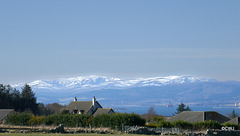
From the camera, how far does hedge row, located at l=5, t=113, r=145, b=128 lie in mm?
71625

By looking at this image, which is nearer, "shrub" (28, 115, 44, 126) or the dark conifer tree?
"shrub" (28, 115, 44, 126)

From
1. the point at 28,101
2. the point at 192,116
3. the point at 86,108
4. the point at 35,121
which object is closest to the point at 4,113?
the point at 86,108

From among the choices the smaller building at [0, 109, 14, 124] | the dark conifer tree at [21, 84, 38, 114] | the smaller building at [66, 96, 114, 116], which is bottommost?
the smaller building at [0, 109, 14, 124]

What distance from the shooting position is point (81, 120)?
7825 cm

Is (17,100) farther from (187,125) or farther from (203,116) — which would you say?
(187,125)

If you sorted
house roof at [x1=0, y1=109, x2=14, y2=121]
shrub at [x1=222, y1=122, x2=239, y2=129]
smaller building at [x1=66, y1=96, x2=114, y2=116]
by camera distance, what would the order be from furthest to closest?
smaller building at [x1=66, y1=96, x2=114, y2=116] < house roof at [x1=0, y1=109, x2=14, y2=121] < shrub at [x1=222, y1=122, x2=239, y2=129]

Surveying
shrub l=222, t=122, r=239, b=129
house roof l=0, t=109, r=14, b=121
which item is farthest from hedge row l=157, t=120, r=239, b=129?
house roof l=0, t=109, r=14, b=121

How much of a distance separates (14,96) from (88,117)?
50147mm

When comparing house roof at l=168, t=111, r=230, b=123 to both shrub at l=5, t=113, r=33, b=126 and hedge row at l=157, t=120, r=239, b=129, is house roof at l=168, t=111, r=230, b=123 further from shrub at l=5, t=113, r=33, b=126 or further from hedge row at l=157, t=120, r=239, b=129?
shrub at l=5, t=113, r=33, b=126

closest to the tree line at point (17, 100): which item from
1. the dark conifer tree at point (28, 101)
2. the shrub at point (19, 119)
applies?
the dark conifer tree at point (28, 101)

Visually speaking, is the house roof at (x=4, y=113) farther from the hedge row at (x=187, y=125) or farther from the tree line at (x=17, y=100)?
the hedge row at (x=187, y=125)

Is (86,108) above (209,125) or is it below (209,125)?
above

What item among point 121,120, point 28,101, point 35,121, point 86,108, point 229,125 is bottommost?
point 229,125

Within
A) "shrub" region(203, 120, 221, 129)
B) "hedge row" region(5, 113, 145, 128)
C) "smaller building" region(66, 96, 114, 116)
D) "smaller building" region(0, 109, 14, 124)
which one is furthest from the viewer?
"smaller building" region(66, 96, 114, 116)
